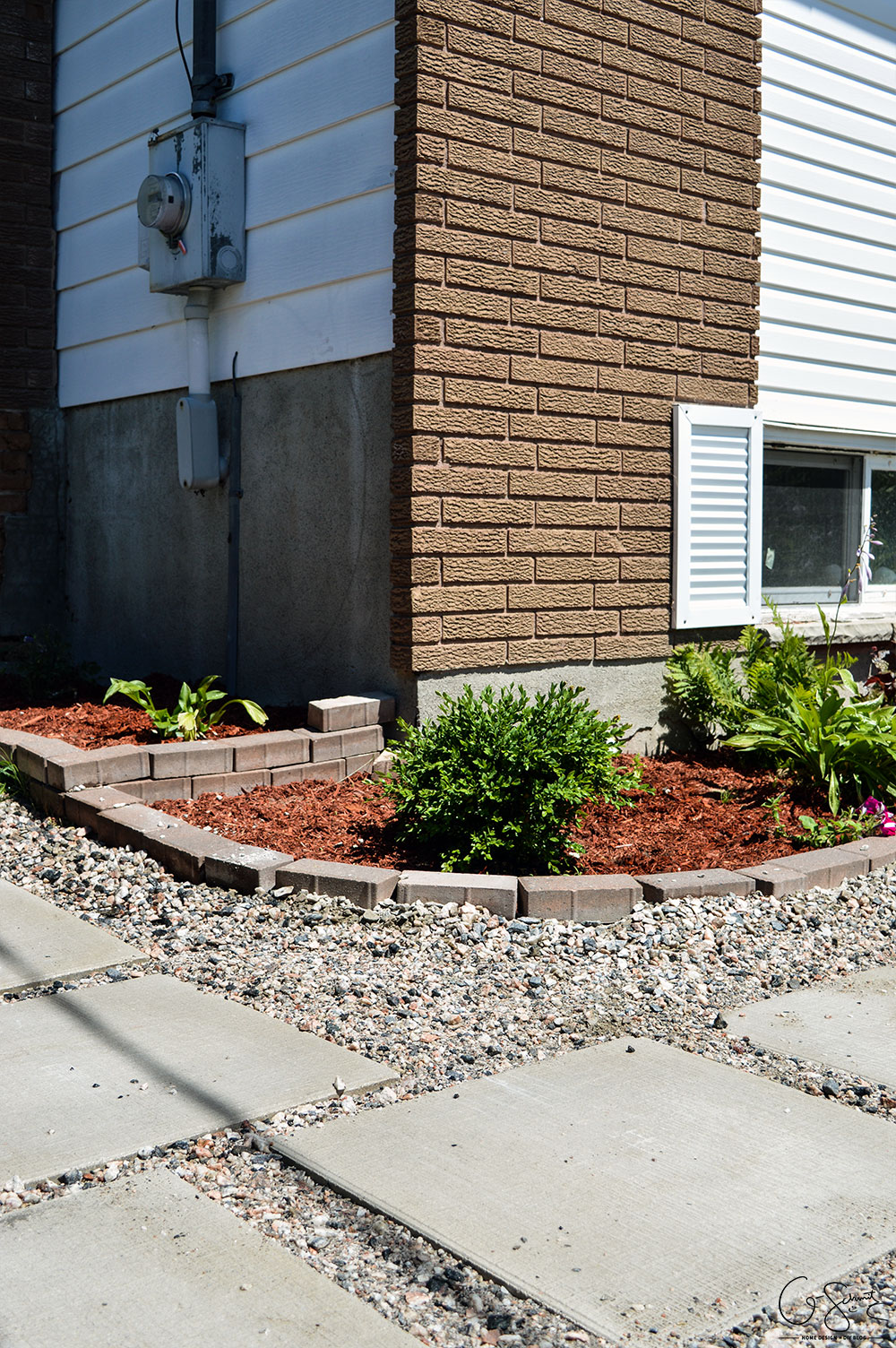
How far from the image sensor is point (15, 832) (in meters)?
5.34

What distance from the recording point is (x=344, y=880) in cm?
437

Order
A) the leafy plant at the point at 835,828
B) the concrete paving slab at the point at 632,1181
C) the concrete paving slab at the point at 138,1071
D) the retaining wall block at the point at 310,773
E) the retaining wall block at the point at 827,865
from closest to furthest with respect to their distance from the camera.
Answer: the concrete paving slab at the point at 632,1181 < the concrete paving slab at the point at 138,1071 < the retaining wall block at the point at 827,865 < the leafy plant at the point at 835,828 < the retaining wall block at the point at 310,773

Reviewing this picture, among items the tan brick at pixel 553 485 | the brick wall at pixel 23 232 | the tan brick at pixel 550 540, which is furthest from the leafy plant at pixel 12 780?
the brick wall at pixel 23 232

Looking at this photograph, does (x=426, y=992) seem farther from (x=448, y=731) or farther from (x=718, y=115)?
(x=718, y=115)

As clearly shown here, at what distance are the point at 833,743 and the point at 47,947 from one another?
3.51 meters

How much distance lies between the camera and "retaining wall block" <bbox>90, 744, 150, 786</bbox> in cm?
537

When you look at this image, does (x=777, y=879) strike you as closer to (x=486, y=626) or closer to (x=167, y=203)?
(x=486, y=626)

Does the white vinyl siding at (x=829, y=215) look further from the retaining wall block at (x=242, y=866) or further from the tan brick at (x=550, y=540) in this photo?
the retaining wall block at (x=242, y=866)

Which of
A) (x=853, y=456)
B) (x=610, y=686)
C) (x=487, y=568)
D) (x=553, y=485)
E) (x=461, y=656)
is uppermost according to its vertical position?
(x=853, y=456)

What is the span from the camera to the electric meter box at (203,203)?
22.2ft

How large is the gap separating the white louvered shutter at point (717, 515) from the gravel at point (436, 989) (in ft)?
7.49

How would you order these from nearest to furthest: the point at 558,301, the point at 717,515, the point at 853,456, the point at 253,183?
the point at 558,301, the point at 253,183, the point at 717,515, the point at 853,456

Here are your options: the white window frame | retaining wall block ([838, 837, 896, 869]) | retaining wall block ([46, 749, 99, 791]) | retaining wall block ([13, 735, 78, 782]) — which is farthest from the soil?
the white window frame

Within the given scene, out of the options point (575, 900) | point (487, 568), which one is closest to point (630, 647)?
point (487, 568)
